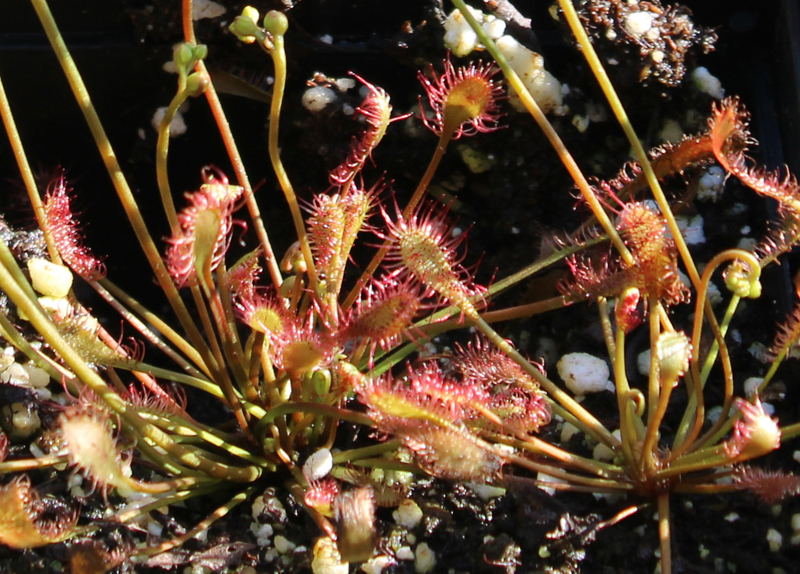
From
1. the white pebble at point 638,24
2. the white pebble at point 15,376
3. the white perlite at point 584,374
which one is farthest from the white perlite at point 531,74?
the white pebble at point 15,376

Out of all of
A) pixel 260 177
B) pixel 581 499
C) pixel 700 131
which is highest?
pixel 700 131

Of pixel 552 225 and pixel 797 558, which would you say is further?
pixel 552 225

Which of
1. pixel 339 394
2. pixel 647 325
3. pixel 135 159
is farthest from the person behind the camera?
pixel 135 159

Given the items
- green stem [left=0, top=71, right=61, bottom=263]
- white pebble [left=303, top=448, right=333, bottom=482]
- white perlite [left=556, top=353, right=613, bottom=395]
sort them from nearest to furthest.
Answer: green stem [left=0, top=71, right=61, bottom=263], white pebble [left=303, top=448, right=333, bottom=482], white perlite [left=556, top=353, right=613, bottom=395]

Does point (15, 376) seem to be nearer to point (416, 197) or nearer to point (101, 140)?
point (101, 140)

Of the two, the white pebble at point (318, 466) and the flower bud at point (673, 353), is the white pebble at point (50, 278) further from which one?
the flower bud at point (673, 353)

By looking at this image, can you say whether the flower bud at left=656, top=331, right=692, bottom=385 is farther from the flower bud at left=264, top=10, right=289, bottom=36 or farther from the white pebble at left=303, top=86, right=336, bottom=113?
the white pebble at left=303, top=86, right=336, bottom=113

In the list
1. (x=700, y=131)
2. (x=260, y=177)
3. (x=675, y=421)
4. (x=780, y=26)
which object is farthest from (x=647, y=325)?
(x=260, y=177)

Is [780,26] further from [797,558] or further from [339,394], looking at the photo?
[339,394]

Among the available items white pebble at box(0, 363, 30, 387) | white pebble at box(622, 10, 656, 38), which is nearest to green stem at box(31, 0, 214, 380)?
white pebble at box(0, 363, 30, 387)
